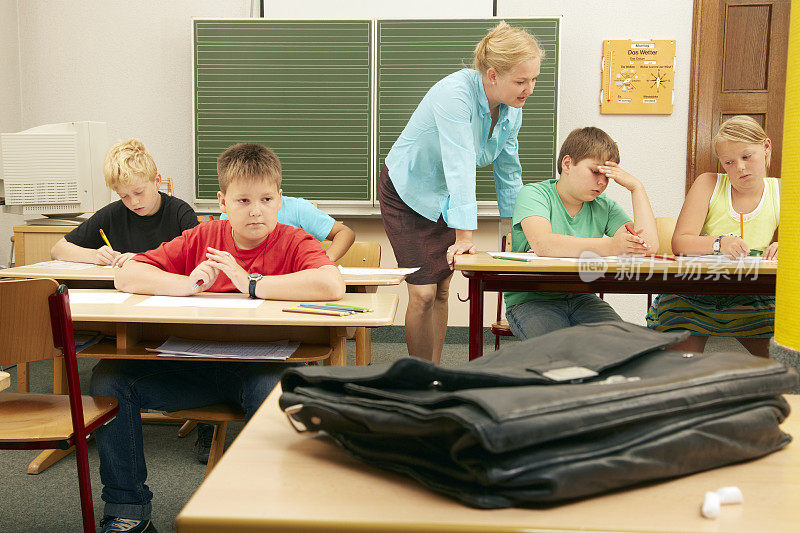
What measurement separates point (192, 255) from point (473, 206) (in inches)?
37.1

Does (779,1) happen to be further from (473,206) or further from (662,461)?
(662,461)

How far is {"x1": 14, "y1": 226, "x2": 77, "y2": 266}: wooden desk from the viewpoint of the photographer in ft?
11.8

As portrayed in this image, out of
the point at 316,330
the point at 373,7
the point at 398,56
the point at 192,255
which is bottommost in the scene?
the point at 316,330

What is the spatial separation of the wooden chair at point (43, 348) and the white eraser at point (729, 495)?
1298mm

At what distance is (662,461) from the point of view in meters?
0.53

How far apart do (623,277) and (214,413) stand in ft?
3.84

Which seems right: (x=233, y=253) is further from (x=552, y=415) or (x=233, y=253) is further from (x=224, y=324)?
(x=552, y=415)

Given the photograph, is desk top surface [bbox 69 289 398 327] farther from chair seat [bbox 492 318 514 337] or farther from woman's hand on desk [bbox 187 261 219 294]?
chair seat [bbox 492 318 514 337]

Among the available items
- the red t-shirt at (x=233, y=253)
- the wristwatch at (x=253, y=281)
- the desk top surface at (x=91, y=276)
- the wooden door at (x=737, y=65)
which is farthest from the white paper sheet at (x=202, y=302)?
the wooden door at (x=737, y=65)

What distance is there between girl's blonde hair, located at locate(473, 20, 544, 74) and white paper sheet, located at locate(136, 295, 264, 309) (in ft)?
3.85

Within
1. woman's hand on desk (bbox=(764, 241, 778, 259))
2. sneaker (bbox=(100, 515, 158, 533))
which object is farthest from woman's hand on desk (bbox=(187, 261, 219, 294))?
woman's hand on desk (bbox=(764, 241, 778, 259))

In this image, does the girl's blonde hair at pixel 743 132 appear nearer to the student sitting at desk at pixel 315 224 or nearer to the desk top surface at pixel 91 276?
the desk top surface at pixel 91 276

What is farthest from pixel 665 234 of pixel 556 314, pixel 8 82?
pixel 8 82

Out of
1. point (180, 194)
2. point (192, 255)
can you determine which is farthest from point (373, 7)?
point (192, 255)
